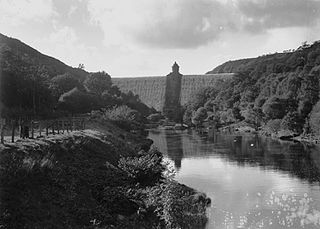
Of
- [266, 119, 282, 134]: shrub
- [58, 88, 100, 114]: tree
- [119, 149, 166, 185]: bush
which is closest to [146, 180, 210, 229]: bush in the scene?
[119, 149, 166, 185]: bush

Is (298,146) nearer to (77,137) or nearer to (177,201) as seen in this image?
(77,137)

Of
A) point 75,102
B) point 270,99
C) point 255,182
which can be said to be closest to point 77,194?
point 255,182

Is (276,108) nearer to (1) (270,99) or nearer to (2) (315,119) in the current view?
(1) (270,99)

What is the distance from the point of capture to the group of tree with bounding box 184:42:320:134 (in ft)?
326

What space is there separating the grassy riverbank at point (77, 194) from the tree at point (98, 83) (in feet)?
378

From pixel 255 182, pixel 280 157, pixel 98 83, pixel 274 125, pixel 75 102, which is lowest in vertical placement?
pixel 255 182

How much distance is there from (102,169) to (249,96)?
372ft

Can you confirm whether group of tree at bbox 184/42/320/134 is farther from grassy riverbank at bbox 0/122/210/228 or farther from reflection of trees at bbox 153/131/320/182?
grassy riverbank at bbox 0/122/210/228

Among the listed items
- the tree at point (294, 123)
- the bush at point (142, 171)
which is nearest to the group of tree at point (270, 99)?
the tree at point (294, 123)

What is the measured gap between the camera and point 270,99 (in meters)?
112

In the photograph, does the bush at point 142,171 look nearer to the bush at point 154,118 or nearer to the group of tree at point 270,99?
the group of tree at point 270,99

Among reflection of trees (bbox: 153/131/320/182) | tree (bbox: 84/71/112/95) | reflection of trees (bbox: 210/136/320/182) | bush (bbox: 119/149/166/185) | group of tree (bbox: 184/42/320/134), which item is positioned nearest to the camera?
bush (bbox: 119/149/166/185)

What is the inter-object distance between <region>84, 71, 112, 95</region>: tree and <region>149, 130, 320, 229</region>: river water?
258 feet

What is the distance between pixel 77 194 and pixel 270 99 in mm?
94628
